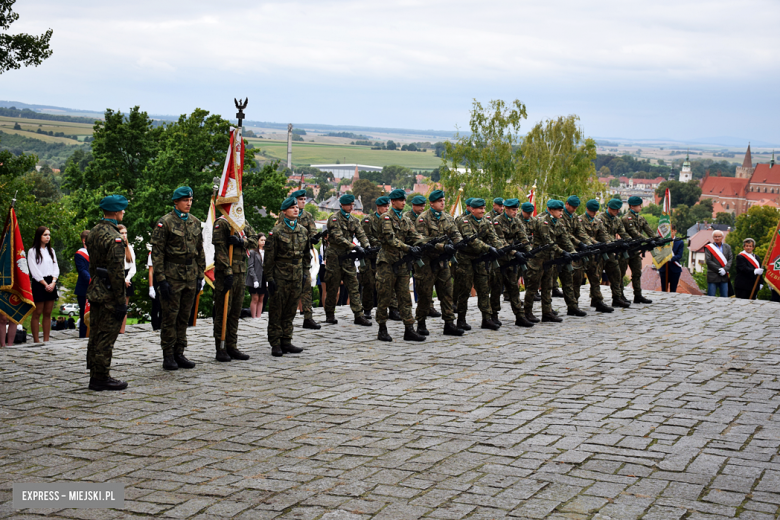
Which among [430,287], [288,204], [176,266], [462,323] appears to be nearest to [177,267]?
[176,266]

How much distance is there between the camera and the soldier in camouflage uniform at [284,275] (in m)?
9.80

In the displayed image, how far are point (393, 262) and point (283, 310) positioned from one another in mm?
1912

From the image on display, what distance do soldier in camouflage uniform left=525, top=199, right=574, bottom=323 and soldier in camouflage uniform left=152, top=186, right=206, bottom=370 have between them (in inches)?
239

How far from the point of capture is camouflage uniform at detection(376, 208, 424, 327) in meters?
10.7

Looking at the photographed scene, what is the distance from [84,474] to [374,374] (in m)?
3.91

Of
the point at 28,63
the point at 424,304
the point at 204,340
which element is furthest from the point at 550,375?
the point at 28,63

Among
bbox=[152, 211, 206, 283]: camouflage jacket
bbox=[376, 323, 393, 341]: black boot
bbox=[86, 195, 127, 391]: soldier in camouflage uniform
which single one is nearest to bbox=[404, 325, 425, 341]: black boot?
bbox=[376, 323, 393, 341]: black boot

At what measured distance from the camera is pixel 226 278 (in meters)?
9.19

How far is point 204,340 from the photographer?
10.7 meters

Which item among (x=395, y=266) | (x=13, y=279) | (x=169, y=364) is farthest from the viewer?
(x=395, y=266)

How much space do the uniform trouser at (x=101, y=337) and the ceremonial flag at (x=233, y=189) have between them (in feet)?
7.24

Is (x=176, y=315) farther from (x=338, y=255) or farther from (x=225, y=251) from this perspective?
(x=338, y=255)

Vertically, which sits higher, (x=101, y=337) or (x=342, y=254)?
(x=342, y=254)

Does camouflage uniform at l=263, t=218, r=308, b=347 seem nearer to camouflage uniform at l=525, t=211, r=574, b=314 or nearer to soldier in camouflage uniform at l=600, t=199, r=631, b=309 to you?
camouflage uniform at l=525, t=211, r=574, b=314
